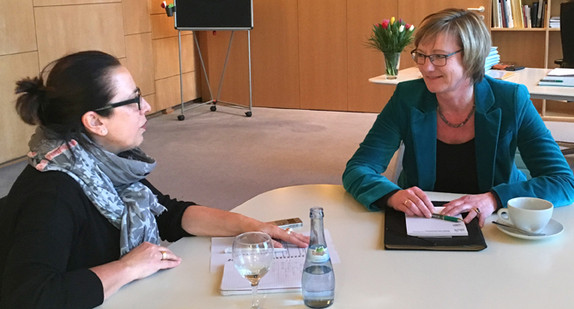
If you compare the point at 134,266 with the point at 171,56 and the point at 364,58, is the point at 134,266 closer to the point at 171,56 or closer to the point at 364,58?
the point at 364,58

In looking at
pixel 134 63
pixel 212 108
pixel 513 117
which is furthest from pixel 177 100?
pixel 513 117

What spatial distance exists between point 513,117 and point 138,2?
5.11 meters

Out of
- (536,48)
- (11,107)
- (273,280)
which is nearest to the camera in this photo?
(273,280)

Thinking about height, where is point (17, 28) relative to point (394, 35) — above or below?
above

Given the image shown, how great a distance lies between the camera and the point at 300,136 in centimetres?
→ 611

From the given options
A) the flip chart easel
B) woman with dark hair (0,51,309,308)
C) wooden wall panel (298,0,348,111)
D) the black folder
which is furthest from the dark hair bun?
wooden wall panel (298,0,348,111)

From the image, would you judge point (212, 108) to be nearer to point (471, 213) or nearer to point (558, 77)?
point (558, 77)

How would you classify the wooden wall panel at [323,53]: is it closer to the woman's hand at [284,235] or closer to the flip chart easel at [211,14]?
the flip chart easel at [211,14]

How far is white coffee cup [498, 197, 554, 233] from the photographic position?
1611mm

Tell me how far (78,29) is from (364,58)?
2858 millimetres

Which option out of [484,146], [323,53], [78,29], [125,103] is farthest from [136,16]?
[125,103]

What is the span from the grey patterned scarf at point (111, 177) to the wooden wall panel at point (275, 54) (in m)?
5.68

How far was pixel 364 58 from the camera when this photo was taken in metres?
6.96

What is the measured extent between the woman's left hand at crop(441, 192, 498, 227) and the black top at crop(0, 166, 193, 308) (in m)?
0.86
